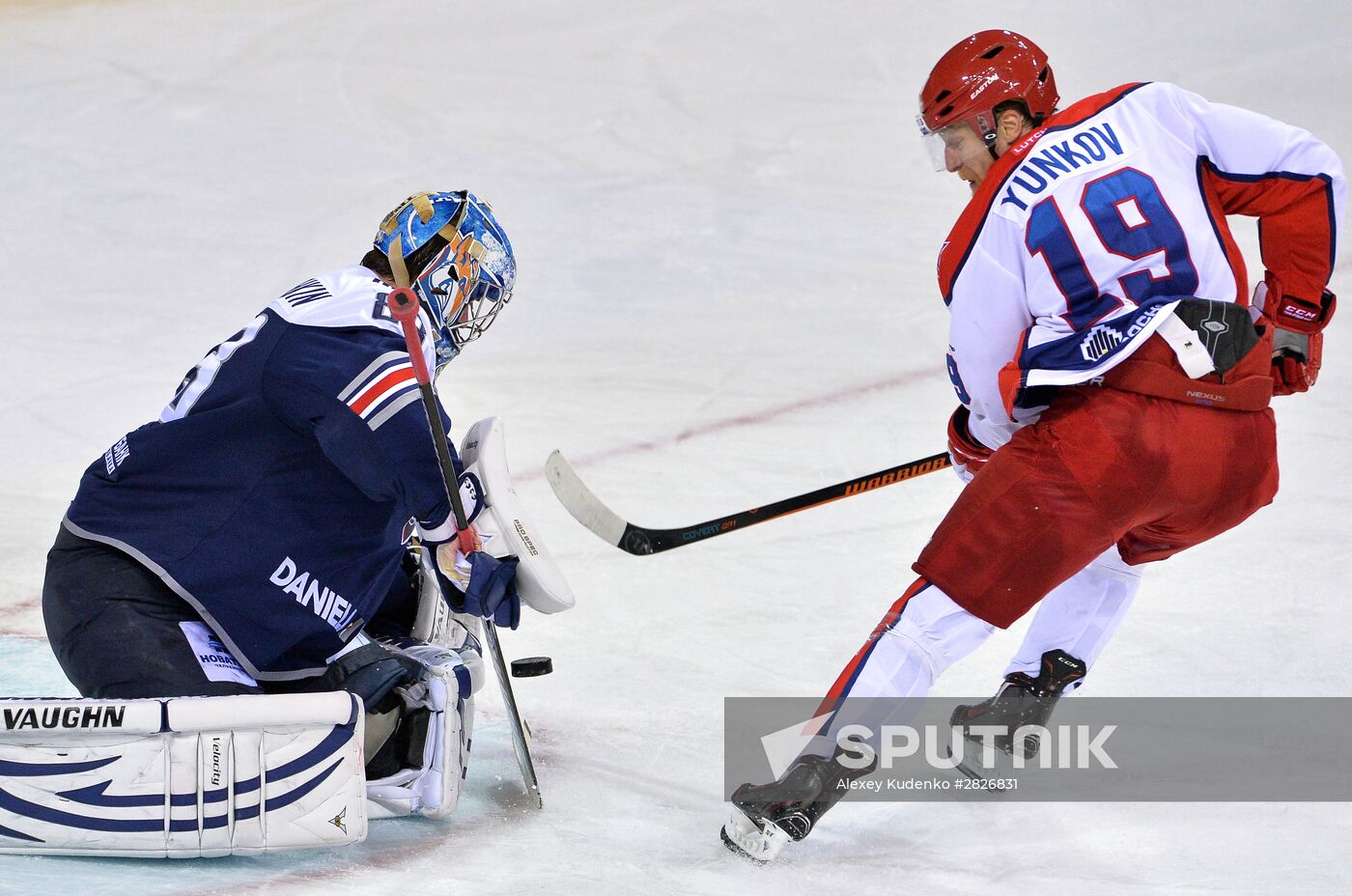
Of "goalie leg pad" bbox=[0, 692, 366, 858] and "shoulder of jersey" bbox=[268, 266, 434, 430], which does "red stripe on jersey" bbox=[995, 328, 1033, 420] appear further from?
"goalie leg pad" bbox=[0, 692, 366, 858]

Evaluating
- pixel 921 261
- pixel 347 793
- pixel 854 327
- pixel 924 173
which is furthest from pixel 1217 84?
pixel 347 793

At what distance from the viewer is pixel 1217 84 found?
264 inches

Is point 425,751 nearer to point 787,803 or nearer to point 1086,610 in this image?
point 787,803

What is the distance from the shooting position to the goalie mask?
8.26 feet

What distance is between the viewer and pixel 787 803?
7.37 ft

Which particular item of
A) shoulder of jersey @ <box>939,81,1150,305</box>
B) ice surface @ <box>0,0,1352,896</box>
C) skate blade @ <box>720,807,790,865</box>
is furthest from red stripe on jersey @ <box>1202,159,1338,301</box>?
skate blade @ <box>720,807,790,865</box>

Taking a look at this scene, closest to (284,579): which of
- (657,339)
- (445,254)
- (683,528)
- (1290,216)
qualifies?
(445,254)

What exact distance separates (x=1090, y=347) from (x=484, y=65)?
16.6 ft

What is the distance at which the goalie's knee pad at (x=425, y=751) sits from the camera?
2.37 meters

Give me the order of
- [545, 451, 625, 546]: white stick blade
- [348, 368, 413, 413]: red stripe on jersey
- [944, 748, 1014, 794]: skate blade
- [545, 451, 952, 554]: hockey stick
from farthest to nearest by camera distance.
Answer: [545, 451, 952, 554]: hockey stick
[545, 451, 625, 546]: white stick blade
[944, 748, 1014, 794]: skate blade
[348, 368, 413, 413]: red stripe on jersey

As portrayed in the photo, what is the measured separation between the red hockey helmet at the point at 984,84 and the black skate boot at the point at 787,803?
1013 millimetres

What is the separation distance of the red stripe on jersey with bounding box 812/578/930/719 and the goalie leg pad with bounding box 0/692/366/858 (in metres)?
0.71

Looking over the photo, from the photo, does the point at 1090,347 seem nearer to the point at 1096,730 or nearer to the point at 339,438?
the point at 1096,730

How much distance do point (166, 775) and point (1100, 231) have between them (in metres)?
1.50
